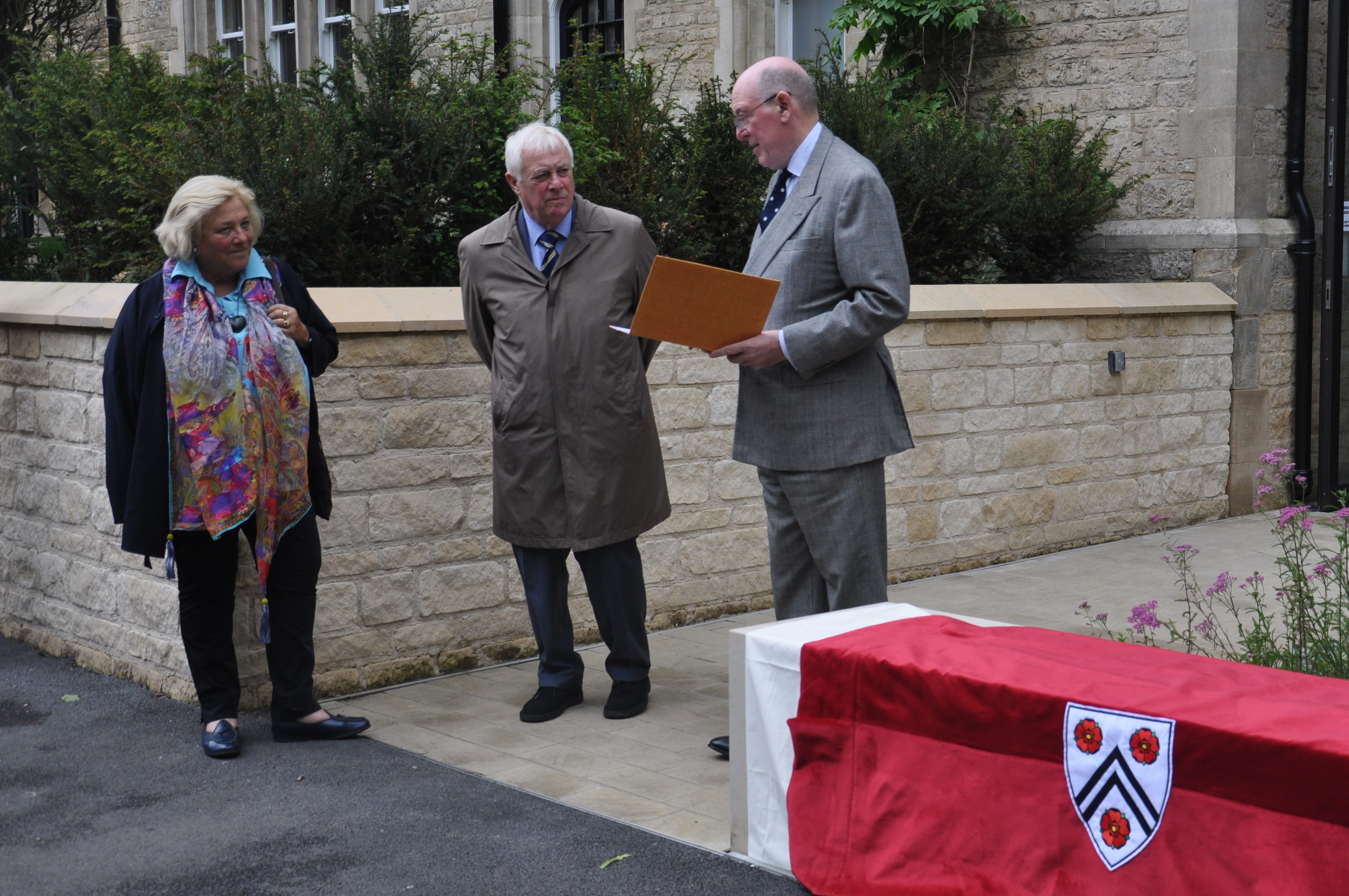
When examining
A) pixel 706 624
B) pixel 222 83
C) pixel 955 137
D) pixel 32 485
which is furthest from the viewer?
pixel 955 137

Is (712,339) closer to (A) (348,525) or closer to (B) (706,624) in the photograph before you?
(A) (348,525)

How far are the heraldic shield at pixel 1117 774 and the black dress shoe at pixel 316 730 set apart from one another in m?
2.79

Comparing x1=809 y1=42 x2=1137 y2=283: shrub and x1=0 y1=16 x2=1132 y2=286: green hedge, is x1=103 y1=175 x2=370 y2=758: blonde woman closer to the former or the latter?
x1=0 y1=16 x2=1132 y2=286: green hedge

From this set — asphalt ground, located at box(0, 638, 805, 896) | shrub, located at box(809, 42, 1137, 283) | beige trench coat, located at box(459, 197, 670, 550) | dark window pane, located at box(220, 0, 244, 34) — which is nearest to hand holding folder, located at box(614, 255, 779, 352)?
beige trench coat, located at box(459, 197, 670, 550)

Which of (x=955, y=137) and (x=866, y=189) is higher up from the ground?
(x=955, y=137)

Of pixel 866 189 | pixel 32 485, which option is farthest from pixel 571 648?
pixel 32 485

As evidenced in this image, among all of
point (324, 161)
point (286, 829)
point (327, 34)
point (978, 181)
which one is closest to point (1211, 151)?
point (978, 181)

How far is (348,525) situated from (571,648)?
1057mm

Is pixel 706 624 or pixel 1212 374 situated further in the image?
pixel 1212 374

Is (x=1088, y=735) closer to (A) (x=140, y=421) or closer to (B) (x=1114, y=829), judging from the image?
(B) (x=1114, y=829)

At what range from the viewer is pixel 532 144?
4.82 m

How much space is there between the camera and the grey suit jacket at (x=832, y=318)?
4.03 metres

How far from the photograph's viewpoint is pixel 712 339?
403 cm

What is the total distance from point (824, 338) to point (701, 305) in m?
0.37
